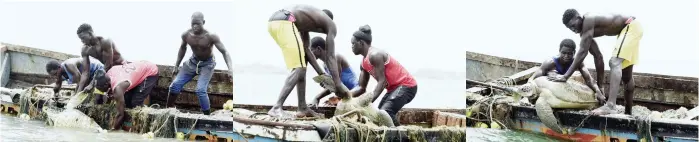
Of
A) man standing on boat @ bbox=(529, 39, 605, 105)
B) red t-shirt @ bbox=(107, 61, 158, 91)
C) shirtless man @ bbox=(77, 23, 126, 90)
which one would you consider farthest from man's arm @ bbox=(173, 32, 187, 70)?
man standing on boat @ bbox=(529, 39, 605, 105)

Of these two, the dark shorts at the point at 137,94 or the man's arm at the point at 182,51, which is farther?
the dark shorts at the point at 137,94

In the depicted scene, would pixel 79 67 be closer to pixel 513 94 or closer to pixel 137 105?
pixel 137 105

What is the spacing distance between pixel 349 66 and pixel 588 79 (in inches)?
92.3

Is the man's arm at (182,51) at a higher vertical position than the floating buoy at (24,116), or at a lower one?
higher

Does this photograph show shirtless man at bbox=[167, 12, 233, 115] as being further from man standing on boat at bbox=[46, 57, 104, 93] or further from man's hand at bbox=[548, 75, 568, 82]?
man's hand at bbox=[548, 75, 568, 82]

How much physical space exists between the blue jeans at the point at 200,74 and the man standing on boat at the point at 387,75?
7.48 ft

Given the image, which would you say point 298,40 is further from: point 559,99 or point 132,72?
point 132,72

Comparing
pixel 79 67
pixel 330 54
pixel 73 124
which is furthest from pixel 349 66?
pixel 79 67

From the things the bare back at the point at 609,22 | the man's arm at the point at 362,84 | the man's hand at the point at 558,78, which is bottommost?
the man's arm at the point at 362,84

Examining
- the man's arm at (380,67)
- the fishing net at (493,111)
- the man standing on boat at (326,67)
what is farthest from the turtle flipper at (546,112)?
the man's arm at (380,67)

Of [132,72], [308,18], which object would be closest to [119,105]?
[132,72]

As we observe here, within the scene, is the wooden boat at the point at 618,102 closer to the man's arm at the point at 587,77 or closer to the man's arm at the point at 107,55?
the man's arm at the point at 587,77

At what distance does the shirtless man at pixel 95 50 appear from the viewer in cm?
900

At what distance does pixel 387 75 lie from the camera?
636cm
